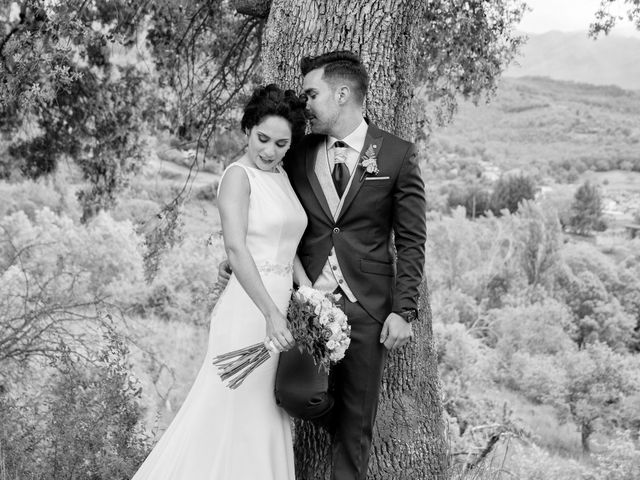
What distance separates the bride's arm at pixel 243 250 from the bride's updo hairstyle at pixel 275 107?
0.26 metres

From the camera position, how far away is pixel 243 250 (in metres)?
2.89

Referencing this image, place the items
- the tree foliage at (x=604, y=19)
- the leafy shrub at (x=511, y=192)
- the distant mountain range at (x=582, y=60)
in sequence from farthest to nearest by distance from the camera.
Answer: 1. the distant mountain range at (x=582, y=60)
2. the leafy shrub at (x=511, y=192)
3. the tree foliage at (x=604, y=19)

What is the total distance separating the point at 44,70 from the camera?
201 inches

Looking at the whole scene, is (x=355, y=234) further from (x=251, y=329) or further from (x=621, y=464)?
(x=621, y=464)

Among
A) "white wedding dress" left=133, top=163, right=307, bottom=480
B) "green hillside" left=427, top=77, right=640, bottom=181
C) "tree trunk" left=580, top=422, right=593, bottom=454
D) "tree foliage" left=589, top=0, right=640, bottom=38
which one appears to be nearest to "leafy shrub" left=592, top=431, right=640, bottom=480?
"tree trunk" left=580, top=422, right=593, bottom=454

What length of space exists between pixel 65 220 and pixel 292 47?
14.9 m

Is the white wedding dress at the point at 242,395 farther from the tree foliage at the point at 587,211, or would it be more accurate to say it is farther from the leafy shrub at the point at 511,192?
the leafy shrub at the point at 511,192

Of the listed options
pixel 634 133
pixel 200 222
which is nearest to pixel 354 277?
pixel 200 222

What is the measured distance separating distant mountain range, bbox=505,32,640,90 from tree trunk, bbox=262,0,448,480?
97.5 m

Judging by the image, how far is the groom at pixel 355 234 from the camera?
3064 millimetres

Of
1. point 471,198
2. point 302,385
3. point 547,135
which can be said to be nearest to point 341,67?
point 302,385

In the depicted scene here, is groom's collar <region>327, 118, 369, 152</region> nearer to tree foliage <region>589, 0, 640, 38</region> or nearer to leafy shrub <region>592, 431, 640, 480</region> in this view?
Result: tree foliage <region>589, 0, 640, 38</region>

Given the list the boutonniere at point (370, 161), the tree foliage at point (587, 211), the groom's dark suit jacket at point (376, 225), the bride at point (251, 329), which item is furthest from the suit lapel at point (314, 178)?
the tree foliage at point (587, 211)

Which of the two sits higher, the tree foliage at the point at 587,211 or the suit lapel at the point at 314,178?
the tree foliage at the point at 587,211
